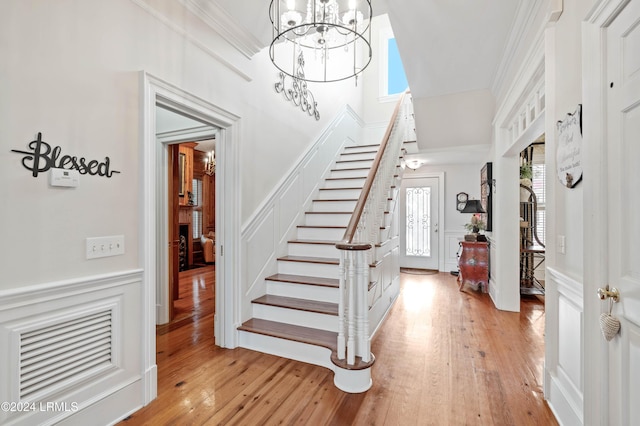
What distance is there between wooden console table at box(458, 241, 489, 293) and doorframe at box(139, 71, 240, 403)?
359 centimetres

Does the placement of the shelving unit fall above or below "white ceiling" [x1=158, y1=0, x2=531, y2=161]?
below

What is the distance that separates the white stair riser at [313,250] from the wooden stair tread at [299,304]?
65 cm

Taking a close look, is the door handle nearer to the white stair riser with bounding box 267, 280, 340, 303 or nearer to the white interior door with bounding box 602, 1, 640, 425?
the white interior door with bounding box 602, 1, 640, 425

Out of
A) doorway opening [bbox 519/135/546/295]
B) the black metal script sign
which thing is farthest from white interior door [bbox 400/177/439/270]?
the black metal script sign

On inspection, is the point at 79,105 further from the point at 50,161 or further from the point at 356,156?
the point at 356,156

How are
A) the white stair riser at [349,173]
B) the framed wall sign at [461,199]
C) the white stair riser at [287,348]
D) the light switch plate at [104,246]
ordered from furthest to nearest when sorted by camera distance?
the framed wall sign at [461,199], the white stair riser at [349,173], the white stair riser at [287,348], the light switch plate at [104,246]

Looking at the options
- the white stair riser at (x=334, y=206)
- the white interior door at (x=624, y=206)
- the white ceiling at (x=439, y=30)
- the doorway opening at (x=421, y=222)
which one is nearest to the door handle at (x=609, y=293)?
the white interior door at (x=624, y=206)

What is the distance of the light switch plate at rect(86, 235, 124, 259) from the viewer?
1721 mm

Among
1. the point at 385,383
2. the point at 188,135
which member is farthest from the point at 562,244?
the point at 188,135

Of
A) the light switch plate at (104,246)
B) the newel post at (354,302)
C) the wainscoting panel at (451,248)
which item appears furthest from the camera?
the wainscoting panel at (451,248)

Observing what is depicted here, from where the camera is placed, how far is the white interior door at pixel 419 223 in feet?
21.7

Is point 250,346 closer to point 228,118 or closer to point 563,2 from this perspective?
point 228,118

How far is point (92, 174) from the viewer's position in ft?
5.65

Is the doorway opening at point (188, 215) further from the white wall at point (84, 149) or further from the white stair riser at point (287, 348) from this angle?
the white stair riser at point (287, 348)
